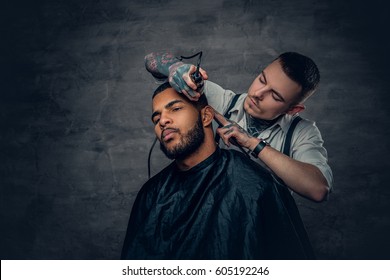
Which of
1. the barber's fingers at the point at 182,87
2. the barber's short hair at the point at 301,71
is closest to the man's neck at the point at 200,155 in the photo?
the barber's fingers at the point at 182,87

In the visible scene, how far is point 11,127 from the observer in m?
2.83

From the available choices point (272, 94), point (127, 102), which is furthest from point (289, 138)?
point (127, 102)

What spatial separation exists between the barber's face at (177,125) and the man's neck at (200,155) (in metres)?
0.03

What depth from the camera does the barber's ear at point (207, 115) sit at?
214cm

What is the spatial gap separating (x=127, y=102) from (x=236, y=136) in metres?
0.93

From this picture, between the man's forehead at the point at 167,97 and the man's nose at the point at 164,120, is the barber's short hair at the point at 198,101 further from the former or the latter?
the man's nose at the point at 164,120

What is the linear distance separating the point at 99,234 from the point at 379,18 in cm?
224

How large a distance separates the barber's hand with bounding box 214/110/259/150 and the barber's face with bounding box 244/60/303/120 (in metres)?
0.17

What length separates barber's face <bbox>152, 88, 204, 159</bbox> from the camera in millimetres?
2043

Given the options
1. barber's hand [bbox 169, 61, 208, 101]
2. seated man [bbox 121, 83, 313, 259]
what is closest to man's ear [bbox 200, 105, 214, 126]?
seated man [bbox 121, 83, 313, 259]

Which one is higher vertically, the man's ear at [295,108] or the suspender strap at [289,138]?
the man's ear at [295,108]

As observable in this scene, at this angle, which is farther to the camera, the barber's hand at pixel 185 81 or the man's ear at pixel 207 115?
the man's ear at pixel 207 115

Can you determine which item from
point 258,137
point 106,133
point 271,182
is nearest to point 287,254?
point 271,182

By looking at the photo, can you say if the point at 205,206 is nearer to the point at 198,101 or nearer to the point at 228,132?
the point at 228,132
